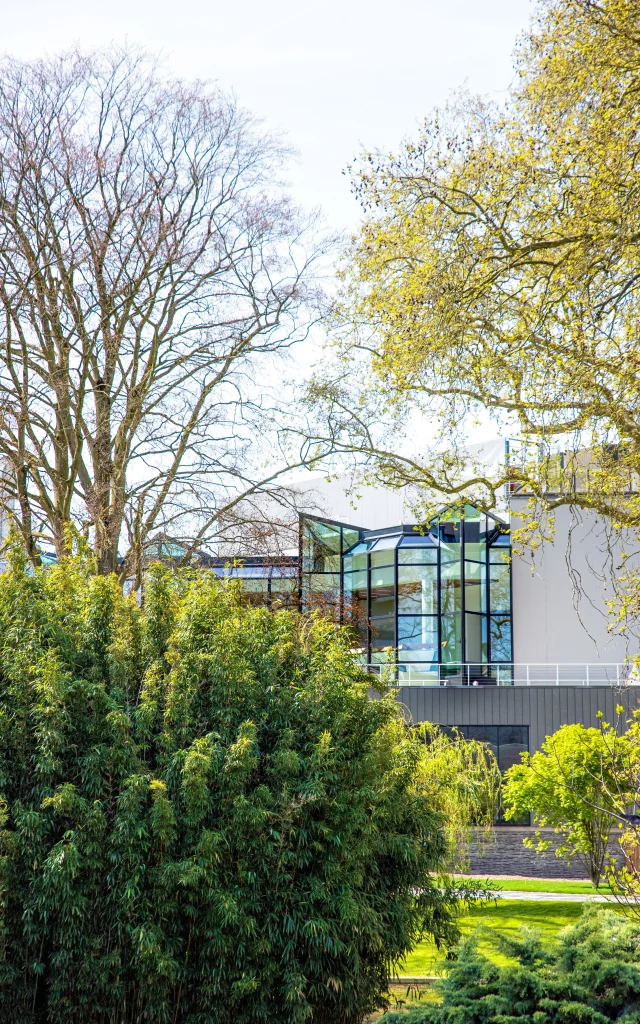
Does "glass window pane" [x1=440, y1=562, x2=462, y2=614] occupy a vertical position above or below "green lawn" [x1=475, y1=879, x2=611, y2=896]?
above

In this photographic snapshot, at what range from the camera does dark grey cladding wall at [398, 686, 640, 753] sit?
23672 millimetres

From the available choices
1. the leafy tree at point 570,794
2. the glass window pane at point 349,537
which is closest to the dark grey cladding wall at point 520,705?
the glass window pane at point 349,537

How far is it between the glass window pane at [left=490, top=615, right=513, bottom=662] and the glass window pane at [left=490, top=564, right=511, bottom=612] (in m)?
0.30

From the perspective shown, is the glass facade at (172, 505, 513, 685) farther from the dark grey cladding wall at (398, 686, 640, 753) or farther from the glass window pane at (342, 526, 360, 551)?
the dark grey cladding wall at (398, 686, 640, 753)

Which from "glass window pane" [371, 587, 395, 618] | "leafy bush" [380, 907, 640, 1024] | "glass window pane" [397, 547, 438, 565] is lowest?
"leafy bush" [380, 907, 640, 1024]

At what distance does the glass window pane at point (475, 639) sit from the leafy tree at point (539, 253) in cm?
1565

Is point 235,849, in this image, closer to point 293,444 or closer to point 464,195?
point 464,195

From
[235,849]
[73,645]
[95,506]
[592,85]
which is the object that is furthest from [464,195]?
[95,506]

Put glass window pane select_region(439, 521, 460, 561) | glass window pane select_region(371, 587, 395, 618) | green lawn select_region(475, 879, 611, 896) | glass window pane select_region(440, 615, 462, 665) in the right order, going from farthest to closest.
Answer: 1. glass window pane select_region(371, 587, 395, 618)
2. glass window pane select_region(439, 521, 460, 561)
3. glass window pane select_region(440, 615, 462, 665)
4. green lawn select_region(475, 879, 611, 896)

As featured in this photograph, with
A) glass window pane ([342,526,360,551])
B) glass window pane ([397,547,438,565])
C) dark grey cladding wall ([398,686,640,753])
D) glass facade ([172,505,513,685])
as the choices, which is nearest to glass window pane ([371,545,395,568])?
glass facade ([172,505,513,685])

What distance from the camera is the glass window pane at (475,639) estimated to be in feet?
88.7

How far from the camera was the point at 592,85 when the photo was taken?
828 centimetres

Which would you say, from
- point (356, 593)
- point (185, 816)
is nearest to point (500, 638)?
point (356, 593)

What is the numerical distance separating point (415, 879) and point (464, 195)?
6.46 metres
